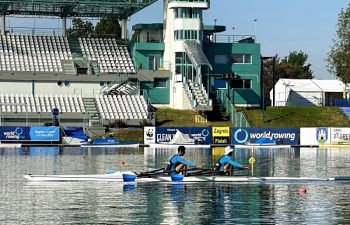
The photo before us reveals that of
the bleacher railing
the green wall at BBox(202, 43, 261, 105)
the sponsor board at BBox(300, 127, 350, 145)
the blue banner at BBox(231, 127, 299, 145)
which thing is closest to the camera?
the blue banner at BBox(231, 127, 299, 145)

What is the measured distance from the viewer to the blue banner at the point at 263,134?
254ft

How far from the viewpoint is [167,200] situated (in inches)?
1276

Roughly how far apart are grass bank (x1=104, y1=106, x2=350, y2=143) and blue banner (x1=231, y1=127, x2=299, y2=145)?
735 centimetres

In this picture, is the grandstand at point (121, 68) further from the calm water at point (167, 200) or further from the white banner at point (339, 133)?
the calm water at point (167, 200)

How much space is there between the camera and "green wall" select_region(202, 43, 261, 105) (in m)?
93.9

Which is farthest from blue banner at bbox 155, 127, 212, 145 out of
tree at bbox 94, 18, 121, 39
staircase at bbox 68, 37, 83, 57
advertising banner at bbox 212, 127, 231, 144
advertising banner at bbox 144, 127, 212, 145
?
tree at bbox 94, 18, 121, 39

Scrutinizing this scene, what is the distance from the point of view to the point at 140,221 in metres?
26.6

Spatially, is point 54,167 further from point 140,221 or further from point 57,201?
point 140,221

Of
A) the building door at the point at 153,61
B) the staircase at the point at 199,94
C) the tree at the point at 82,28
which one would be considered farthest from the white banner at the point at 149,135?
the tree at the point at 82,28

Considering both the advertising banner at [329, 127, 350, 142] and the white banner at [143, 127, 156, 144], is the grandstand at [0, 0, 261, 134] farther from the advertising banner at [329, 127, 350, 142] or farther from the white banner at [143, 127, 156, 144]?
the advertising banner at [329, 127, 350, 142]

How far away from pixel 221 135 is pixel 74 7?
990 inches

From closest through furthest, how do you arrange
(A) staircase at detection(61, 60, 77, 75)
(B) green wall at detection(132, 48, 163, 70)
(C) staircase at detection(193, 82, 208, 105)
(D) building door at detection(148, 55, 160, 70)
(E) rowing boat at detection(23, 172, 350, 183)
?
(E) rowing boat at detection(23, 172, 350, 183)
(C) staircase at detection(193, 82, 208, 105)
(A) staircase at detection(61, 60, 77, 75)
(B) green wall at detection(132, 48, 163, 70)
(D) building door at detection(148, 55, 160, 70)

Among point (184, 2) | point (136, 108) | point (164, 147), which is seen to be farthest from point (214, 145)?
point (184, 2)

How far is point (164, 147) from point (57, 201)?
1668 inches
